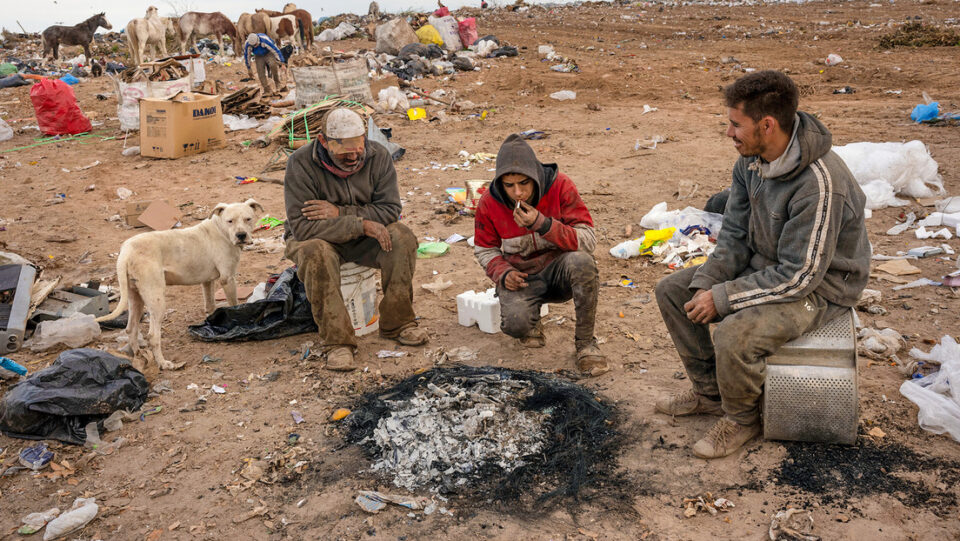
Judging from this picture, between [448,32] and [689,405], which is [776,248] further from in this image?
[448,32]

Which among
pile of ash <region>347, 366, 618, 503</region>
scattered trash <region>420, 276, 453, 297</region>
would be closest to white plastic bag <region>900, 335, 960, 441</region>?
pile of ash <region>347, 366, 618, 503</region>

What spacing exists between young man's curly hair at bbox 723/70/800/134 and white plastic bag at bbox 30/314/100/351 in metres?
4.50

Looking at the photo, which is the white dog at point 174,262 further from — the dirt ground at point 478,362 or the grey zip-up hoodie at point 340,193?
the grey zip-up hoodie at point 340,193

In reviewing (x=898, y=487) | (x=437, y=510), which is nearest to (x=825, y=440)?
(x=898, y=487)

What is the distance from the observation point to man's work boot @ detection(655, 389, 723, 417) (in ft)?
11.3

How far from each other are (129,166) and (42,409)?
7434 mm

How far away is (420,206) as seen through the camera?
7777 millimetres

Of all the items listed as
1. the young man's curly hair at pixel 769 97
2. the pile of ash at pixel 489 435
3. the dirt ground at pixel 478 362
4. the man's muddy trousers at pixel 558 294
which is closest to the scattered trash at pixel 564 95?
the dirt ground at pixel 478 362

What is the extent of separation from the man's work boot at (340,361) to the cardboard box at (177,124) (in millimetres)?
7080

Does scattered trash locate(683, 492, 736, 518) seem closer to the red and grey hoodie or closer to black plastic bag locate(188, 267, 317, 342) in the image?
the red and grey hoodie

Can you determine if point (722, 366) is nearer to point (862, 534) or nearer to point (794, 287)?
point (794, 287)

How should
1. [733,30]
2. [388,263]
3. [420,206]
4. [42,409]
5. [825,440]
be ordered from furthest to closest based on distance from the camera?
[733,30] < [420,206] < [388,263] < [42,409] < [825,440]

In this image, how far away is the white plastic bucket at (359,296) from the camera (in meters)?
4.73

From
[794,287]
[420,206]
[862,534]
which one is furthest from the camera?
[420,206]
